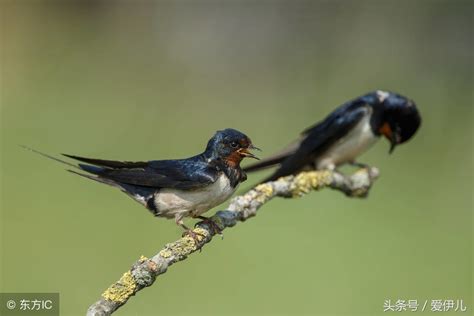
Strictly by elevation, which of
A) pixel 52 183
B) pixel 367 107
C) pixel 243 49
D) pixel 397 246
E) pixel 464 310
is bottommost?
pixel 464 310

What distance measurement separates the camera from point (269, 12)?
942 centimetres

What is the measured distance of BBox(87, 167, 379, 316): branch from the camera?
2.09 metres

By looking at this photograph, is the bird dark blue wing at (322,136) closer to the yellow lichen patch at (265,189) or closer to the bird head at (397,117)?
the bird head at (397,117)

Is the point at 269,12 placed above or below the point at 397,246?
above

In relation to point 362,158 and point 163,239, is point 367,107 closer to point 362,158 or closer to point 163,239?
point 163,239

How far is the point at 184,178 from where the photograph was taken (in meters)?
2.61

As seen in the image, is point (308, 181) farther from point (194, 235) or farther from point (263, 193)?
point (194, 235)

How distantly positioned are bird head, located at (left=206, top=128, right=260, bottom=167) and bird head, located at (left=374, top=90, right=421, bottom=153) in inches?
68.8

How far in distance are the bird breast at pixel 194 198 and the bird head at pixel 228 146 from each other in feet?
0.24

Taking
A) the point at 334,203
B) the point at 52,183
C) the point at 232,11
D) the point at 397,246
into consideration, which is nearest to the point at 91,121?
the point at 52,183

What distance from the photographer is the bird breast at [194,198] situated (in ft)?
8.61

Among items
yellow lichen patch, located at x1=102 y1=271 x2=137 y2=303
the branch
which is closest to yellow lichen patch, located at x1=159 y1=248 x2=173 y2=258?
the branch

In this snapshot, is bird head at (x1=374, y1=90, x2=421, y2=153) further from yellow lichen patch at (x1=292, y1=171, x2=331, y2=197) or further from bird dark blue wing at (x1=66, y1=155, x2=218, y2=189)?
bird dark blue wing at (x1=66, y1=155, x2=218, y2=189)

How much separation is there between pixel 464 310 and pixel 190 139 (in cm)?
421
